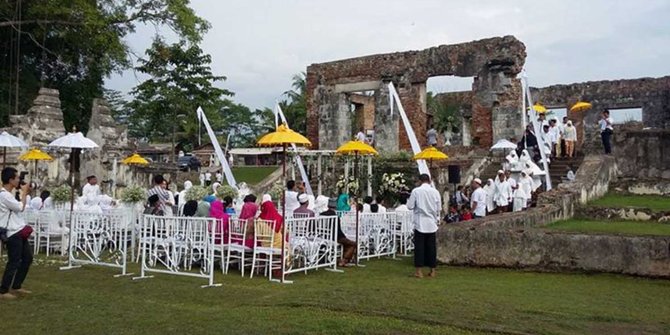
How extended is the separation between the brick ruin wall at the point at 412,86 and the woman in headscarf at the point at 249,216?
1637 centimetres

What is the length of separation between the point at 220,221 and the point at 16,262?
3041mm

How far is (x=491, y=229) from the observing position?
10.2 metres

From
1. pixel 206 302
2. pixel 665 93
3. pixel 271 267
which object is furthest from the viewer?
pixel 665 93

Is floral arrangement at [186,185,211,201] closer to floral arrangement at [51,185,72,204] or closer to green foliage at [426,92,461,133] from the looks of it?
floral arrangement at [51,185,72,204]

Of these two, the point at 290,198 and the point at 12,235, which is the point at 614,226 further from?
the point at 12,235

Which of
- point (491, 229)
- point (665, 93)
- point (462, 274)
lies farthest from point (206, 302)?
point (665, 93)

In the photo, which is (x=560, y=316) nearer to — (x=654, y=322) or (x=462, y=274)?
(x=654, y=322)

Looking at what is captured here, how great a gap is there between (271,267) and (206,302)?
189 cm

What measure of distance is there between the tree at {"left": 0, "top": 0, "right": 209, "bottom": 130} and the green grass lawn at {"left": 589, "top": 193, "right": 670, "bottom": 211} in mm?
18830

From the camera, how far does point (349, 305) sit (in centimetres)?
707

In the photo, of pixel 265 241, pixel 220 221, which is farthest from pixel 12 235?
pixel 265 241

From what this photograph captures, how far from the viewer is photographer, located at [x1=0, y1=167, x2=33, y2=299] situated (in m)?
7.86

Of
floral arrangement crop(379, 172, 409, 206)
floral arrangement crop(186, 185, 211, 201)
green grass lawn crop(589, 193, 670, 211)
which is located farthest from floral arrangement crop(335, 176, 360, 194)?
floral arrangement crop(186, 185, 211, 201)

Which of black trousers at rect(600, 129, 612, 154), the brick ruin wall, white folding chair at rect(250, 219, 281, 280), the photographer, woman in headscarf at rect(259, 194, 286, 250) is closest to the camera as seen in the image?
the photographer
